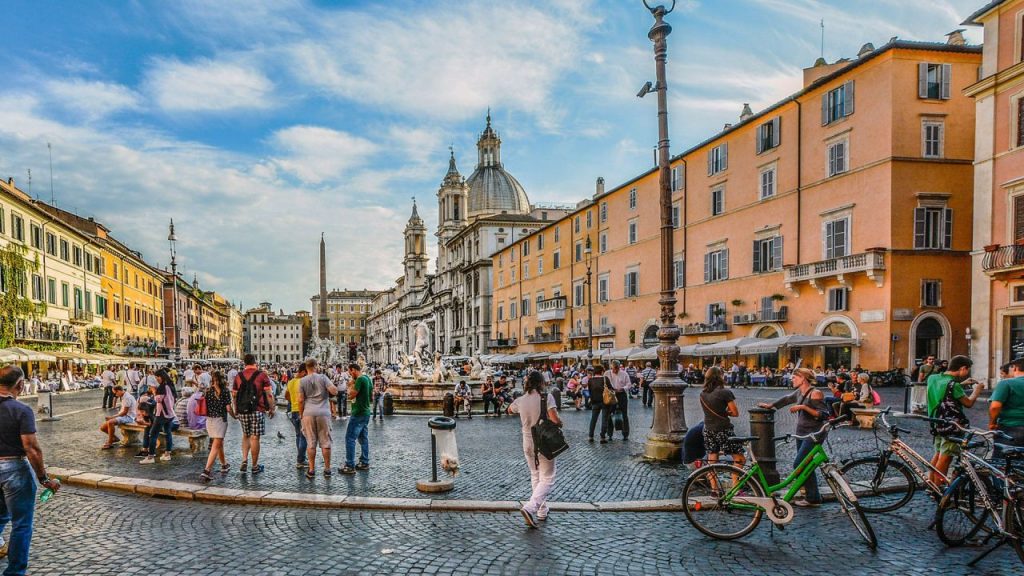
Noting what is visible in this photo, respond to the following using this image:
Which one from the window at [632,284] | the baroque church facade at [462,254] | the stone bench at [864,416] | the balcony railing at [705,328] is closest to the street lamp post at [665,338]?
the stone bench at [864,416]

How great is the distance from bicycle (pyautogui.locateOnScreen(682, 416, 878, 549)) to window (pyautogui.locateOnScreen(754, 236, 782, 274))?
25512 millimetres

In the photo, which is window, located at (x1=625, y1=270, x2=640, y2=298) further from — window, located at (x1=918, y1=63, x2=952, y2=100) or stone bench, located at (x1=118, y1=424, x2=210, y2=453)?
stone bench, located at (x1=118, y1=424, x2=210, y2=453)

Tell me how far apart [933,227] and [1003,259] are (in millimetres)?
4851

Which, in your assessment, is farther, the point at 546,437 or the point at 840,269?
the point at 840,269

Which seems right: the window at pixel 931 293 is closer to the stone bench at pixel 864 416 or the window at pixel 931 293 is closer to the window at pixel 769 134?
the window at pixel 769 134

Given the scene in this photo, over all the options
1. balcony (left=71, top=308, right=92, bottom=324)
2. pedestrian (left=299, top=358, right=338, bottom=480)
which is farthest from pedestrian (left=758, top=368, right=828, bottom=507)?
balcony (left=71, top=308, right=92, bottom=324)

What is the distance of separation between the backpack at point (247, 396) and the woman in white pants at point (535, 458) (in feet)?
13.6

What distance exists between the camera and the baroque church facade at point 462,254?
251ft

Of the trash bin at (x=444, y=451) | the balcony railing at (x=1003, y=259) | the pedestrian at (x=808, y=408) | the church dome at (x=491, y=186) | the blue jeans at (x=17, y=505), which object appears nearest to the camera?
the blue jeans at (x=17, y=505)

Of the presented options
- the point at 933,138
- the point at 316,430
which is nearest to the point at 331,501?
the point at 316,430

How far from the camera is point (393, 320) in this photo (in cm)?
12912

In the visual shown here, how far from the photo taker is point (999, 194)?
20.8 meters

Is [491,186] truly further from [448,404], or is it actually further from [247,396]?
[247,396]

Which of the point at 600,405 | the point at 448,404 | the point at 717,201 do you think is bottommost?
the point at 448,404
